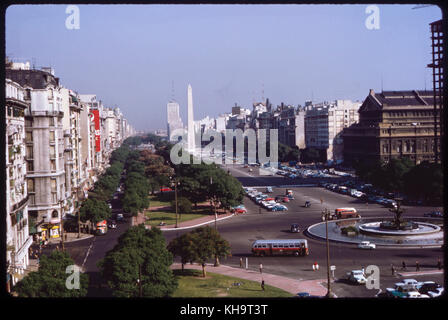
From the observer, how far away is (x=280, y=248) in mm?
20062

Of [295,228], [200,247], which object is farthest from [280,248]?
[200,247]

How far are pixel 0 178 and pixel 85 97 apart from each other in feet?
216

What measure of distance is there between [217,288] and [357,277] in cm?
451

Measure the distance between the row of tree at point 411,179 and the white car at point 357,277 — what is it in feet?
49.1

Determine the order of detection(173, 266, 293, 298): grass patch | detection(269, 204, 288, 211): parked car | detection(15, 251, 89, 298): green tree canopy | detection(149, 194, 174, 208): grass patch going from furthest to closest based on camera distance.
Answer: detection(149, 194, 174, 208): grass patch < detection(269, 204, 288, 211): parked car < detection(173, 266, 293, 298): grass patch < detection(15, 251, 89, 298): green tree canopy

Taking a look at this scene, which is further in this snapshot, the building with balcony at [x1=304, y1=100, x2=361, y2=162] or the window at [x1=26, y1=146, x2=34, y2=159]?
the building with balcony at [x1=304, y1=100, x2=361, y2=162]

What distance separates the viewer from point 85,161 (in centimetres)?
4272

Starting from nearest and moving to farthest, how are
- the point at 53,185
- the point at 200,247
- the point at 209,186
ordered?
the point at 200,247 → the point at 53,185 → the point at 209,186

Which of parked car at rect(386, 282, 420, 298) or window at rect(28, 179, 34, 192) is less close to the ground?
window at rect(28, 179, 34, 192)

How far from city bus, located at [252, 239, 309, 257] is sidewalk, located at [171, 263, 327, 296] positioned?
223 cm

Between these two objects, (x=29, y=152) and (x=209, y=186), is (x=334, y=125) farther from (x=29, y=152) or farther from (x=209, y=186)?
(x=29, y=152)

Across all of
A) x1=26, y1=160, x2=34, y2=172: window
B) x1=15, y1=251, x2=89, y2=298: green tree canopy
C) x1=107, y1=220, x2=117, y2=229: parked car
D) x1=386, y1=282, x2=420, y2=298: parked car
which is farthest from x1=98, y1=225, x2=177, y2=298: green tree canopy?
x1=107, y1=220, x2=117, y2=229: parked car

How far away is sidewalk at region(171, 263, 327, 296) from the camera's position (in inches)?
581

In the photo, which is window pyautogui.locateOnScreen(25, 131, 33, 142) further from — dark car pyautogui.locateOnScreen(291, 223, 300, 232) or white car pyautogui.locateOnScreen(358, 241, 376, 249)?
white car pyautogui.locateOnScreen(358, 241, 376, 249)
